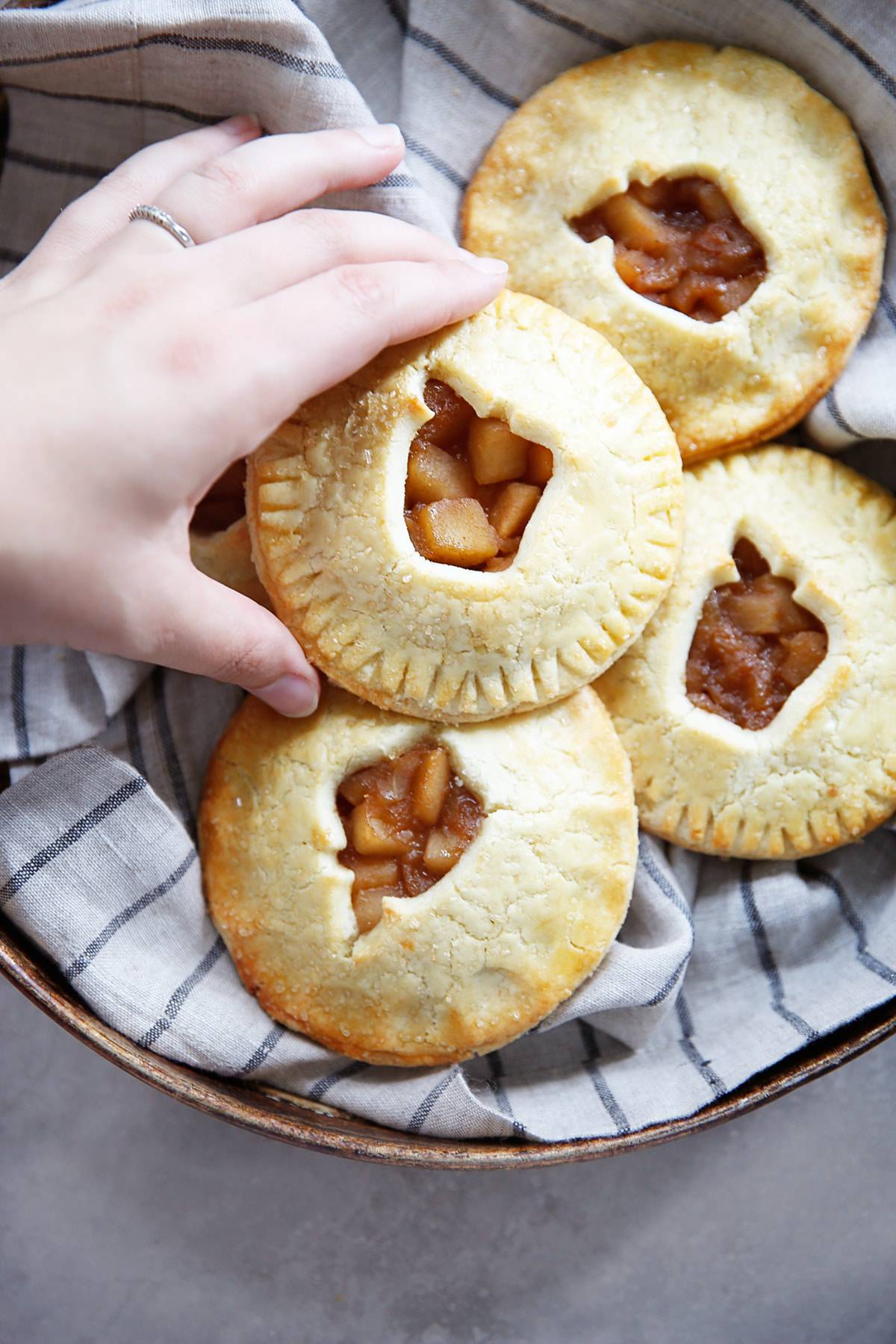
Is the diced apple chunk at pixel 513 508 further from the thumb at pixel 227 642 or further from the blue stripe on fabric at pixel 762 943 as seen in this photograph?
the blue stripe on fabric at pixel 762 943

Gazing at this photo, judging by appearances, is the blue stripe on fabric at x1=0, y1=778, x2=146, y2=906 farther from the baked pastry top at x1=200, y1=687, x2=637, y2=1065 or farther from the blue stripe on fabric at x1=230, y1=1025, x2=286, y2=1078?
the blue stripe on fabric at x1=230, y1=1025, x2=286, y2=1078

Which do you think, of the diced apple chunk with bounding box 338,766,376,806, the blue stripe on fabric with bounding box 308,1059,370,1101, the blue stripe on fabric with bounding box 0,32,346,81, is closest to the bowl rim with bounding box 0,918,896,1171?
the blue stripe on fabric with bounding box 308,1059,370,1101

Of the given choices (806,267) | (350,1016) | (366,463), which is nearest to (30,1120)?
(350,1016)

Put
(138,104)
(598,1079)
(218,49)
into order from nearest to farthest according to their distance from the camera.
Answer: (218,49) < (138,104) < (598,1079)

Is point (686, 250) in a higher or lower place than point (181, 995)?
higher

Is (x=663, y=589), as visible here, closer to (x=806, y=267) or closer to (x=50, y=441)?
(x=806, y=267)

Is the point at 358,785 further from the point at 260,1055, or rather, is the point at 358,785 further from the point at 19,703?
the point at 19,703

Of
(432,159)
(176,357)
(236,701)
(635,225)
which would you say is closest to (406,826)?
(236,701)
